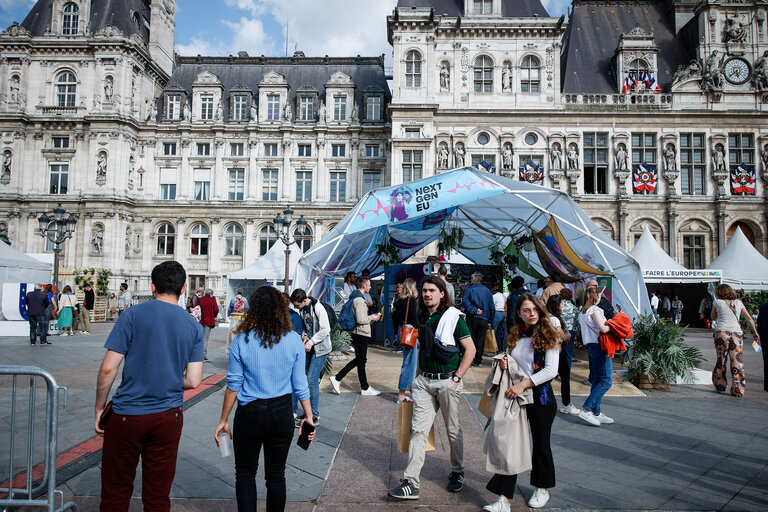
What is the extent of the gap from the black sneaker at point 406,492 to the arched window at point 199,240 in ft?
109

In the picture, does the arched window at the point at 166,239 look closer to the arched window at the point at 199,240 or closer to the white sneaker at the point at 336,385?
the arched window at the point at 199,240

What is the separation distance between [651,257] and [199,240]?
1122 inches

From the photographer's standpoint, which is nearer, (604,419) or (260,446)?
(260,446)

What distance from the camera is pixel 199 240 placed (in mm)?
34906

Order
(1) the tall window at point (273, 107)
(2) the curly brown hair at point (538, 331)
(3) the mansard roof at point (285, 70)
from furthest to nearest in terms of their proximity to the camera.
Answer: (3) the mansard roof at point (285, 70) → (1) the tall window at point (273, 107) → (2) the curly brown hair at point (538, 331)

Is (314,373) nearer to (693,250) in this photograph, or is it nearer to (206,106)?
(693,250)

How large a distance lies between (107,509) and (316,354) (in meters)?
3.65

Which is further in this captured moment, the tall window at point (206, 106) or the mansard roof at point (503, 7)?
the tall window at point (206, 106)

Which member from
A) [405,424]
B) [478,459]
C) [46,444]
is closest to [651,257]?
[478,459]

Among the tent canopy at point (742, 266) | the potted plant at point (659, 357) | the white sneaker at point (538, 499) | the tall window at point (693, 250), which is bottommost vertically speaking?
the white sneaker at point (538, 499)

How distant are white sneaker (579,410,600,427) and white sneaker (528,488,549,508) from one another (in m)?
2.92

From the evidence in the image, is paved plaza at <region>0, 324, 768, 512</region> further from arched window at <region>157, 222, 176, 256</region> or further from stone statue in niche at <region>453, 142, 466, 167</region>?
arched window at <region>157, 222, 176, 256</region>

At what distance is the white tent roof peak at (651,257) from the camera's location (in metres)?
21.1

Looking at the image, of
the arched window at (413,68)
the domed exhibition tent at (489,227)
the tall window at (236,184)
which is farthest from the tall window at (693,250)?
the tall window at (236,184)
